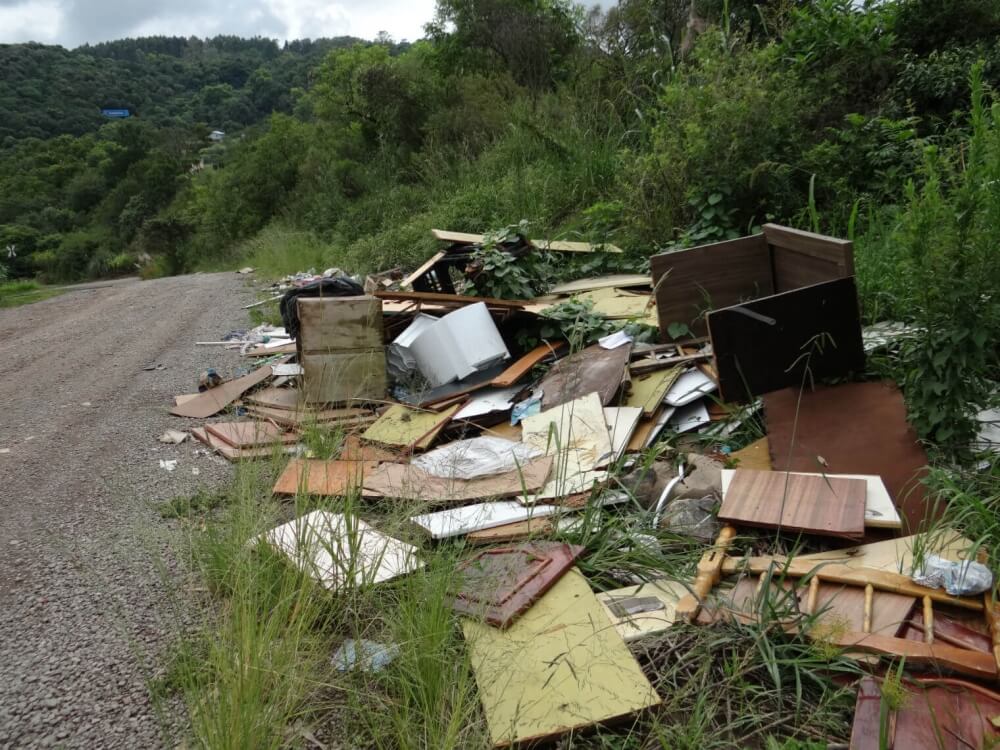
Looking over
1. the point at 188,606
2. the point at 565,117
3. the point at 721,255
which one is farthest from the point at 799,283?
the point at 565,117

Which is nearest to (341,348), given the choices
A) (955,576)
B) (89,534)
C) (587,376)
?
(587,376)

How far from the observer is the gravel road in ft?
7.02

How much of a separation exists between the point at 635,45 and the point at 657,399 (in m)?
9.17

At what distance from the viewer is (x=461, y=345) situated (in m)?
4.64

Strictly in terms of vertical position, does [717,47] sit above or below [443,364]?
above

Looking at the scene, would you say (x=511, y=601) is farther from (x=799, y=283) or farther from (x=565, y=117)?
(x=565, y=117)

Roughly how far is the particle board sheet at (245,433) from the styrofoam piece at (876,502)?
2.78m

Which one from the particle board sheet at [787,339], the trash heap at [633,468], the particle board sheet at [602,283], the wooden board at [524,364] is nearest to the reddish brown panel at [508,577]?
the trash heap at [633,468]

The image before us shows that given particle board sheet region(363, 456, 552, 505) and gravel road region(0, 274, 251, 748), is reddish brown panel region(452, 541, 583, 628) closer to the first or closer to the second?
particle board sheet region(363, 456, 552, 505)

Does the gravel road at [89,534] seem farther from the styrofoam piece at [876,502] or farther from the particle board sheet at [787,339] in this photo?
the particle board sheet at [787,339]

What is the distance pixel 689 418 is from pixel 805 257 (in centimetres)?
109

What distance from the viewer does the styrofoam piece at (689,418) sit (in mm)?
3709

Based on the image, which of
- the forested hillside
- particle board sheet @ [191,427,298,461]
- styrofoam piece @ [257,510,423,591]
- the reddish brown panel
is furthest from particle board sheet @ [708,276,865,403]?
particle board sheet @ [191,427,298,461]

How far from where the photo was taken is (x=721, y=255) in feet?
13.7
